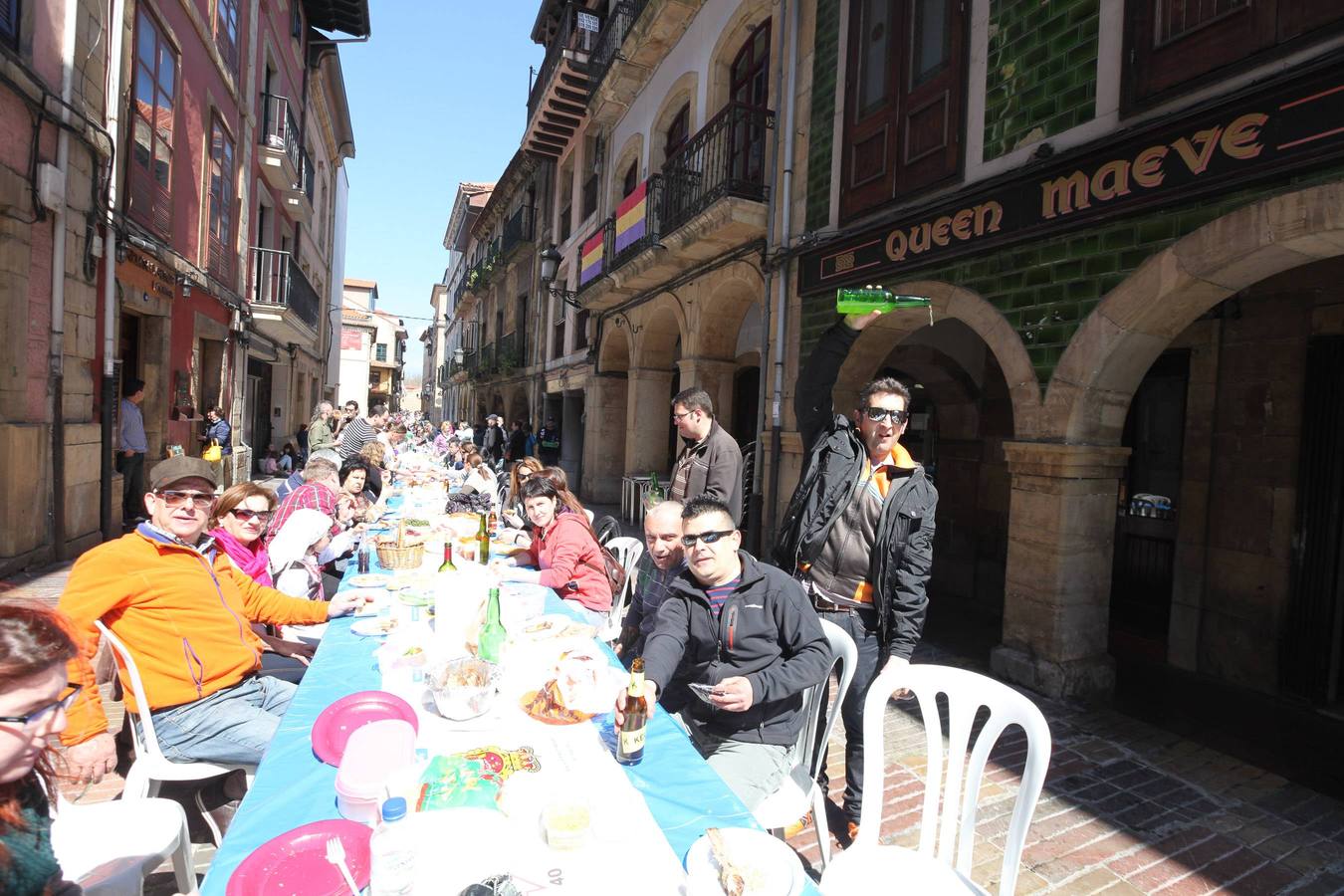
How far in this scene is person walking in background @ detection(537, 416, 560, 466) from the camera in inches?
613

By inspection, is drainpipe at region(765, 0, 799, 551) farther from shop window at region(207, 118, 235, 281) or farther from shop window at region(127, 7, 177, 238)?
Result: shop window at region(207, 118, 235, 281)

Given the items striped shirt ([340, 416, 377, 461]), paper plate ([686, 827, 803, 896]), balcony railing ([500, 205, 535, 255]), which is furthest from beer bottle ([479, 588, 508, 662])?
balcony railing ([500, 205, 535, 255])

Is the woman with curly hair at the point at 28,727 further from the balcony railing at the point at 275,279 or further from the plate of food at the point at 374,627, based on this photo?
the balcony railing at the point at 275,279

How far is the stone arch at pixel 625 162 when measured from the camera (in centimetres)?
1199

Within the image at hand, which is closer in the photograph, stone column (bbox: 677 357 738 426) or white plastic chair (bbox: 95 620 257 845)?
white plastic chair (bbox: 95 620 257 845)

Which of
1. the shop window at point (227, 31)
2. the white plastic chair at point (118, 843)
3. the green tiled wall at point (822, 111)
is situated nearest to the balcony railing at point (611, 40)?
the green tiled wall at point (822, 111)

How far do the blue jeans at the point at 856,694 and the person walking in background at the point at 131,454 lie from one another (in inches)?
354

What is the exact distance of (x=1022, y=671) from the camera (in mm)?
4629

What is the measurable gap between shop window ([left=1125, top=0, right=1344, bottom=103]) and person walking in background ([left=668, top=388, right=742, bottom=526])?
10.9 ft

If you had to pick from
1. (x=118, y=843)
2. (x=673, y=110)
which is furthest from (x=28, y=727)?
(x=673, y=110)

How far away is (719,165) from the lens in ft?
28.1

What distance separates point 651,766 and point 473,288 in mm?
27210

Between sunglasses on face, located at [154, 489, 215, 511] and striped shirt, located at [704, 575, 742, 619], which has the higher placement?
sunglasses on face, located at [154, 489, 215, 511]

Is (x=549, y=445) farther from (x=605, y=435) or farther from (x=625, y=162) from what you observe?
(x=625, y=162)
